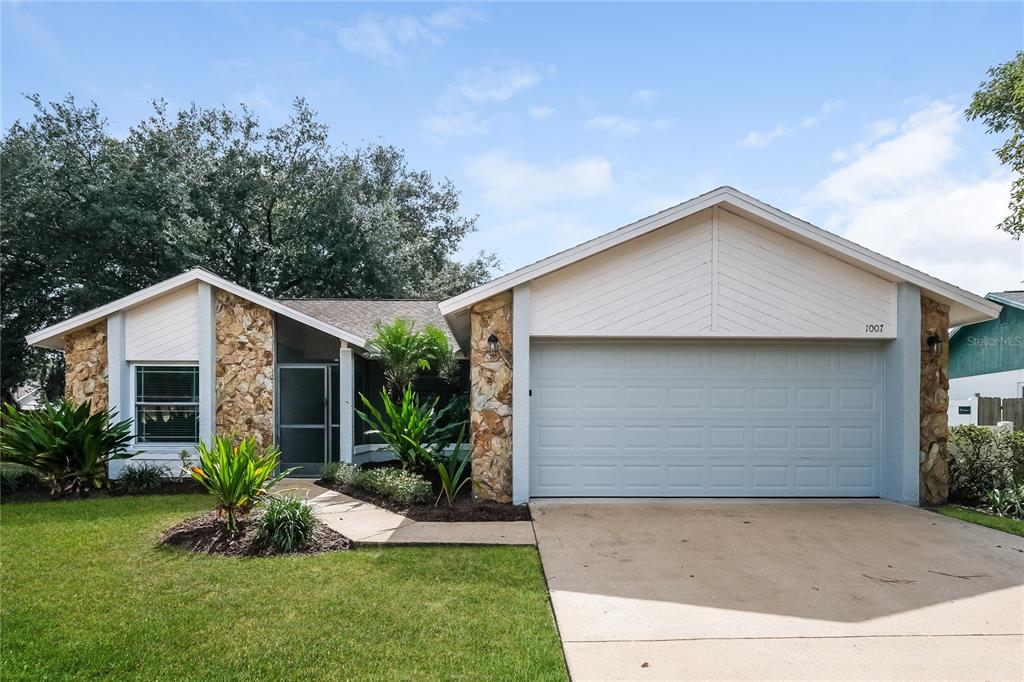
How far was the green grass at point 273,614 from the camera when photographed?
3.62 meters

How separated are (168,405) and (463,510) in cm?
690

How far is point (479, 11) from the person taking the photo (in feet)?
33.5

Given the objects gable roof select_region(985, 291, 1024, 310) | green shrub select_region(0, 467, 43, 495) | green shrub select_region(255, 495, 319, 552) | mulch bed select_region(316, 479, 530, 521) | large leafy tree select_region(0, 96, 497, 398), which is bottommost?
green shrub select_region(0, 467, 43, 495)

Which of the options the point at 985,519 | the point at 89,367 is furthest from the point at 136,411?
the point at 985,519

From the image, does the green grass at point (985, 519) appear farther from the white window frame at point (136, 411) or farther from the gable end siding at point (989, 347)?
the white window frame at point (136, 411)

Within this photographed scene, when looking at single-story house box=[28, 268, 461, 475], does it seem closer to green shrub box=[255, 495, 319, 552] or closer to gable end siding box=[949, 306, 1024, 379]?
green shrub box=[255, 495, 319, 552]

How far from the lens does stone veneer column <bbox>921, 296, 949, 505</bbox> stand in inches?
321

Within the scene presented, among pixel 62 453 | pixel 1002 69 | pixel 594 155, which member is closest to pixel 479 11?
pixel 594 155

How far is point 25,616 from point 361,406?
7682mm

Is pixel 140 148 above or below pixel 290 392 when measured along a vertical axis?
above

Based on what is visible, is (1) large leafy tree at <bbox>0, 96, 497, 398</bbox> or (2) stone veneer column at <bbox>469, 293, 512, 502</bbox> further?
(1) large leafy tree at <bbox>0, 96, 497, 398</bbox>

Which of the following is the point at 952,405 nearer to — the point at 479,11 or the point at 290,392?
the point at 479,11

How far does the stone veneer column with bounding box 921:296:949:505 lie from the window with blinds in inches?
476

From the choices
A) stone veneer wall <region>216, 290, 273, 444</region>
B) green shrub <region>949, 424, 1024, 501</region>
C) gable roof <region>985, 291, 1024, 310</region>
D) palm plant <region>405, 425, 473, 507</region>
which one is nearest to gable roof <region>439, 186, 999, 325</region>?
green shrub <region>949, 424, 1024, 501</region>
